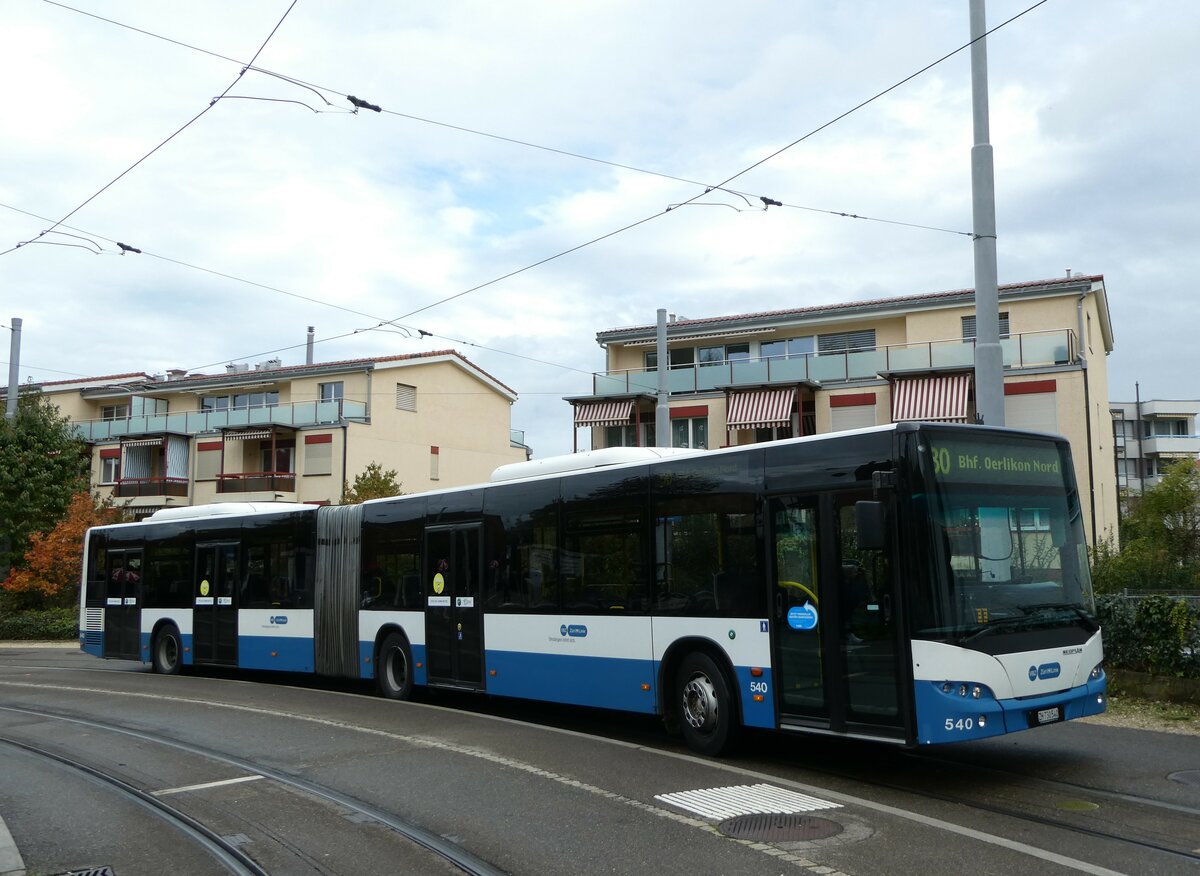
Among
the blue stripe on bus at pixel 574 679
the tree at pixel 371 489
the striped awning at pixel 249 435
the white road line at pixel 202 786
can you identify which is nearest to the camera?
the white road line at pixel 202 786

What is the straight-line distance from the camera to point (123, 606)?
71.2 feet

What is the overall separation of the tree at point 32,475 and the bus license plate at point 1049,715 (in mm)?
37972

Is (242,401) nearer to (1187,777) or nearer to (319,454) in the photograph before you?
(319,454)

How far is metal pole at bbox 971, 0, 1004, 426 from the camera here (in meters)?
12.8

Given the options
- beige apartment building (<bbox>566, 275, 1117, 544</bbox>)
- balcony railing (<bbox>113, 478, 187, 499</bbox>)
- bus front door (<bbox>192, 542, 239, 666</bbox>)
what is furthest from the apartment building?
bus front door (<bbox>192, 542, 239, 666</bbox>)

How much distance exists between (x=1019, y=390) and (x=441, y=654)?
22124mm

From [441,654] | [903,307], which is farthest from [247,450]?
[441,654]

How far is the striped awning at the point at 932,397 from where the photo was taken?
31.9 metres

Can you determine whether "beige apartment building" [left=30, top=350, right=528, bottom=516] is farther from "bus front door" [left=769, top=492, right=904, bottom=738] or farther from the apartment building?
the apartment building

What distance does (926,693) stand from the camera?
830 cm

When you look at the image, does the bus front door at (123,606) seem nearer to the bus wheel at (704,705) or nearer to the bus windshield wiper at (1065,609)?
the bus wheel at (704,705)

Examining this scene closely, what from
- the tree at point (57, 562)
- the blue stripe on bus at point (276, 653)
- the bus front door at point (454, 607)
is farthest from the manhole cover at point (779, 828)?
the tree at point (57, 562)

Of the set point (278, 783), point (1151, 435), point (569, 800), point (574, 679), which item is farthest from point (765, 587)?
point (1151, 435)

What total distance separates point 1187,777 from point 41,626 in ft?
116
